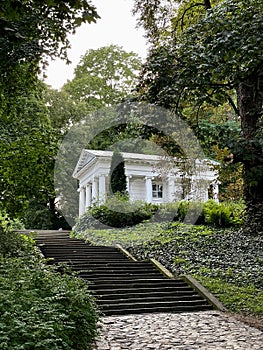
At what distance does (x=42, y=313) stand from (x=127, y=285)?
5705mm

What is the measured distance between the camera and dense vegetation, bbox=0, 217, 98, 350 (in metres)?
3.81

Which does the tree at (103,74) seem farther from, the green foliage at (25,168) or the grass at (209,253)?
the green foliage at (25,168)

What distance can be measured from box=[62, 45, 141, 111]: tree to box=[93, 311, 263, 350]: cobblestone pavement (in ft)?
89.8

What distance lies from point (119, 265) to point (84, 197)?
59.4ft

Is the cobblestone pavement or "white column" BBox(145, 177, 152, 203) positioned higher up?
"white column" BBox(145, 177, 152, 203)

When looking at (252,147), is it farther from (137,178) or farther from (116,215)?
(137,178)

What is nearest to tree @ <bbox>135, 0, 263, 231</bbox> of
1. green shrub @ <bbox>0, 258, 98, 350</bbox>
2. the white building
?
green shrub @ <bbox>0, 258, 98, 350</bbox>

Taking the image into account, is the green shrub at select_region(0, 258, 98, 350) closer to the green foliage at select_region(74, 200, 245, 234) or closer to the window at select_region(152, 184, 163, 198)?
the green foliage at select_region(74, 200, 245, 234)

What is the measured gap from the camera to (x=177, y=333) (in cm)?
655

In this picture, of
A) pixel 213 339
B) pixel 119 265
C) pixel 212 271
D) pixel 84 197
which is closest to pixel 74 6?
pixel 213 339

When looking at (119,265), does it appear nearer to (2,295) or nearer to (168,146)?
(168,146)

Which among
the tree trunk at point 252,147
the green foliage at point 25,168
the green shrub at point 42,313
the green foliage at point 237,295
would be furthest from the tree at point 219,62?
the green shrub at point 42,313

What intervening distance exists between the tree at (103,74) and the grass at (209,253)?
18.6 m

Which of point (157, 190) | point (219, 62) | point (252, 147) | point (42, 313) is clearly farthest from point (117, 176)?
point (42, 313)
